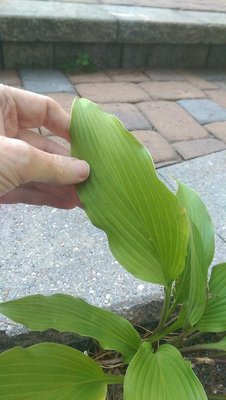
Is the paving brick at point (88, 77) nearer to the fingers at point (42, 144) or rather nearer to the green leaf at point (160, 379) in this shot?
the fingers at point (42, 144)

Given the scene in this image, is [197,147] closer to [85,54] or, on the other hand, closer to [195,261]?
[85,54]

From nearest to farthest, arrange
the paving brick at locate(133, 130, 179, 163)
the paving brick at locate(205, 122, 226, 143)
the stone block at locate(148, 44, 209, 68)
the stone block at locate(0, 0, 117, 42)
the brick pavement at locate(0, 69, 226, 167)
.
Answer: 1. the paving brick at locate(133, 130, 179, 163)
2. the brick pavement at locate(0, 69, 226, 167)
3. the paving brick at locate(205, 122, 226, 143)
4. the stone block at locate(0, 0, 117, 42)
5. the stone block at locate(148, 44, 209, 68)

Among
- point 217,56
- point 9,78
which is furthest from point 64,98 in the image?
point 217,56

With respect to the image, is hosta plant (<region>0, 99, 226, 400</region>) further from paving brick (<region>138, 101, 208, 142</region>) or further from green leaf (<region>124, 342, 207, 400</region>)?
paving brick (<region>138, 101, 208, 142</region>)

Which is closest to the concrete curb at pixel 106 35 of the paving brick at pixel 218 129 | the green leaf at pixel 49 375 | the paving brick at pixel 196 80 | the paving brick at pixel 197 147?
the paving brick at pixel 196 80

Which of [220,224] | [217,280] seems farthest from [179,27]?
[217,280]

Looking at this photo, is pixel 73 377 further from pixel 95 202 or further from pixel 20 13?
pixel 20 13

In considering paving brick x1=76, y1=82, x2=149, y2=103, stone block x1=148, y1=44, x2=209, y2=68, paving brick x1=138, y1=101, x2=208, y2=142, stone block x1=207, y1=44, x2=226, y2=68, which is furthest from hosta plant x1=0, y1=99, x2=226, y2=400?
stone block x1=207, y1=44, x2=226, y2=68
